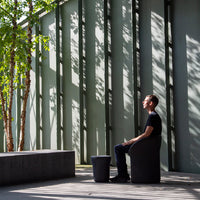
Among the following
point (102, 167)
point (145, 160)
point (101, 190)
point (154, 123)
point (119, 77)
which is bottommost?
point (101, 190)

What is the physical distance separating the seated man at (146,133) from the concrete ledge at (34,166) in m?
1.07

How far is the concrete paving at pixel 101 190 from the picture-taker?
4594mm

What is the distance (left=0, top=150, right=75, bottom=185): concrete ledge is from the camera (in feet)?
18.9

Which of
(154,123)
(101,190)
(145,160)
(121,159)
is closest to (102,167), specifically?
(121,159)

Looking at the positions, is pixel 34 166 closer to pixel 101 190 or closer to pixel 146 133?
pixel 101 190

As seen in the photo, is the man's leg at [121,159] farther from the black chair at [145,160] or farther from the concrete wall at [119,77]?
the concrete wall at [119,77]

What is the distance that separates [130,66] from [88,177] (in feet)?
8.96

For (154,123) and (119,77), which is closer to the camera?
(154,123)

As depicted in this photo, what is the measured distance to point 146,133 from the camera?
223 inches

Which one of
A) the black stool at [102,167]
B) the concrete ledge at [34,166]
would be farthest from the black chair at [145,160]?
the concrete ledge at [34,166]

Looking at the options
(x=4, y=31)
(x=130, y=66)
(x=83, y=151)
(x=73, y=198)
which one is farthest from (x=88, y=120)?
(x=73, y=198)

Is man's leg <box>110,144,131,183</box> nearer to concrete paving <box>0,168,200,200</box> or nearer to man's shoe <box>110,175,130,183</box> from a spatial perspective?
man's shoe <box>110,175,130,183</box>

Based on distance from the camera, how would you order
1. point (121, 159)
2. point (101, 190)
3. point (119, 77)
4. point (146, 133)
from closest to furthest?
point (101, 190)
point (146, 133)
point (121, 159)
point (119, 77)

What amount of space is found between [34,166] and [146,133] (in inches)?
72.8
